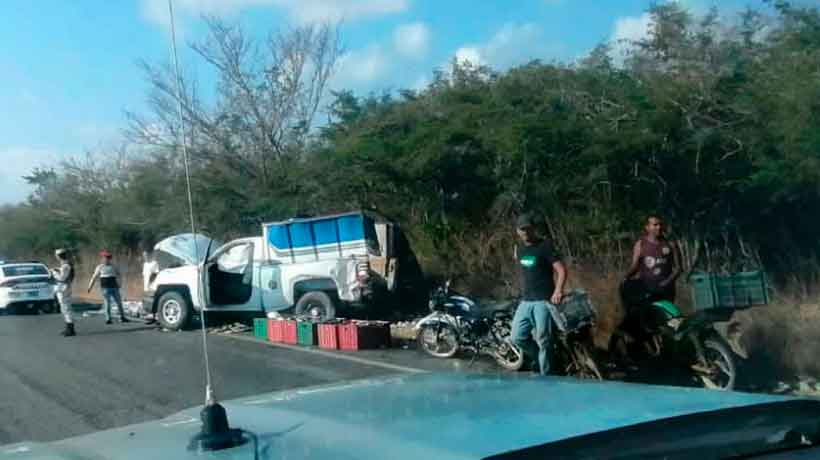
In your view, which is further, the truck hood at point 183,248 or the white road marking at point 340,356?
the truck hood at point 183,248

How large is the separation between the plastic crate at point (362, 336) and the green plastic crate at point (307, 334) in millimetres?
793

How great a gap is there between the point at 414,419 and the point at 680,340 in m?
7.59

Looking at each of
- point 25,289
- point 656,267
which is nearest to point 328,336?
point 656,267

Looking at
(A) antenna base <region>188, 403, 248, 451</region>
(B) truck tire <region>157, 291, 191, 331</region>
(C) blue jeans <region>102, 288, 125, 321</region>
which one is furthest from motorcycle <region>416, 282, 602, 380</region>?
(C) blue jeans <region>102, 288, 125, 321</region>

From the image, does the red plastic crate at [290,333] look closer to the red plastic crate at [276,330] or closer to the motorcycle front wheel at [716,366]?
the red plastic crate at [276,330]

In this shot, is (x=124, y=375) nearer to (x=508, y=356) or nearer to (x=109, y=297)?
(x=508, y=356)

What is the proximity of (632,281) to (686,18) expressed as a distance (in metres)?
9.29

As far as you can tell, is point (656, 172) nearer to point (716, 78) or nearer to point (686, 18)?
point (716, 78)

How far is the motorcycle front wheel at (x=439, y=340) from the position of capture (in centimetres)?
1288

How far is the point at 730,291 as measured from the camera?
9.88m

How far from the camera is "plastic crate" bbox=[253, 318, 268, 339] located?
54.3ft

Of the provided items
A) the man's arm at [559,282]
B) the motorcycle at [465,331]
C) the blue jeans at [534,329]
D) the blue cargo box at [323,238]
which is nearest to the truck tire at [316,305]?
the blue cargo box at [323,238]

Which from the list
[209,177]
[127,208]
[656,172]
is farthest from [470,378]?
[127,208]

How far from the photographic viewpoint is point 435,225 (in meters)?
20.4
